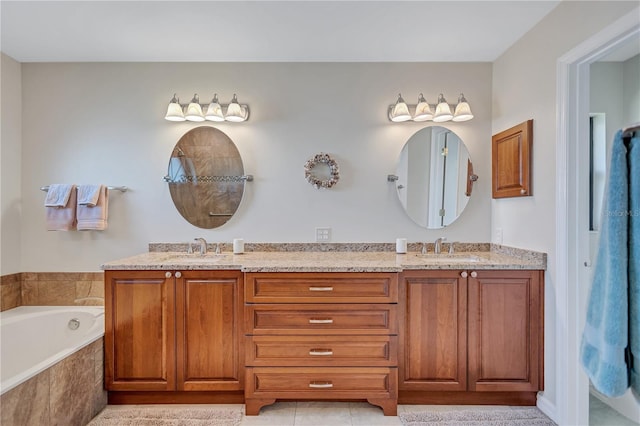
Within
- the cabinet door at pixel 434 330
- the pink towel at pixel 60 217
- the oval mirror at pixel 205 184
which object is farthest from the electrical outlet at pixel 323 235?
the pink towel at pixel 60 217

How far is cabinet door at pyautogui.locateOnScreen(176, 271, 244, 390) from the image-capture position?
6.79ft

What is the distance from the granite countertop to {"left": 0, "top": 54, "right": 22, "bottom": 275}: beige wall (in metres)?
1.05

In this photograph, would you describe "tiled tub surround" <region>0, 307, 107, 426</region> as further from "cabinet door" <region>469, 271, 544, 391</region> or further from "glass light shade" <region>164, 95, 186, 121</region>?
"cabinet door" <region>469, 271, 544, 391</region>

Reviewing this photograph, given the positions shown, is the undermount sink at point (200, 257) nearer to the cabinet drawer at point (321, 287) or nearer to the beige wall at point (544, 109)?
the cabinet drawer at point (321, 287)

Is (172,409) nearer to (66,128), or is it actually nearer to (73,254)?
(73,254)

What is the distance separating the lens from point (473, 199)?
8.77 ft

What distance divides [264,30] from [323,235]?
1.50 metres

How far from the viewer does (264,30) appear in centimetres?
220

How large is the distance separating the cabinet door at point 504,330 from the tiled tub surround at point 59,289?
274 centimetres

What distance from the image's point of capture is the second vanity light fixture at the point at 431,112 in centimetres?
253

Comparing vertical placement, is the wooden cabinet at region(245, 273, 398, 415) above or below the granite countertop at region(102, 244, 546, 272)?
below

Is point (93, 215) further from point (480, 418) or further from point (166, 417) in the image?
point (480, 418)

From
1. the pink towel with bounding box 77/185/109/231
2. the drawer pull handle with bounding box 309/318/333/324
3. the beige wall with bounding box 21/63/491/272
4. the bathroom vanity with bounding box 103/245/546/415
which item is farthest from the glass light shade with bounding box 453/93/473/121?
the pink towel with bounding box 77/185/109/231

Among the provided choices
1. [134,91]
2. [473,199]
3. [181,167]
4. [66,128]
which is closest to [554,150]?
[473,199]
